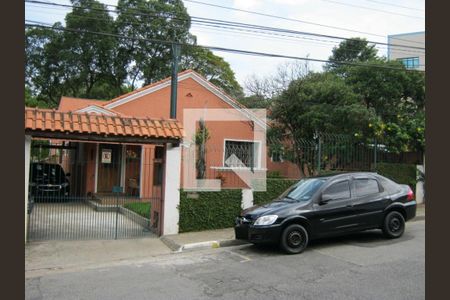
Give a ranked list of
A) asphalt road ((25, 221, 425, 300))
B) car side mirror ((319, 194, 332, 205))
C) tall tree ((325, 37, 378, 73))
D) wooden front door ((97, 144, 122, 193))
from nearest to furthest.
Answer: asphalt road ((25, 221, 425, 300)), car side mirror ((319, 194, 332, 205)), wooden front door ((97, 144, 122, 193)), tall tree ((325, 37, 378, 73))

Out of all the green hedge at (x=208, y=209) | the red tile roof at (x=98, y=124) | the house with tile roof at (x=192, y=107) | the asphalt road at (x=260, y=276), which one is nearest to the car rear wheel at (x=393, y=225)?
the asphalt road at (x=260, y=276)

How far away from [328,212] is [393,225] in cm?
187

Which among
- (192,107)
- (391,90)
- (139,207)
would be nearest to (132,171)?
(139,207)

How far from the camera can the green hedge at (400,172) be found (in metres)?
15.3

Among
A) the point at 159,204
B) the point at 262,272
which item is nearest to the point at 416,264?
the point at 262,272

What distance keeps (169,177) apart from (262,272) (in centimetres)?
452

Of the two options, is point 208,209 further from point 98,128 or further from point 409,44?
point 409,44

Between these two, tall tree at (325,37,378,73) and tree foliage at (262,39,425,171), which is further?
tall tree at (325,37,378,73)

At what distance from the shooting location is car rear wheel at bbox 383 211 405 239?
9484 mm

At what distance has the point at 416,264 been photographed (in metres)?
7.34

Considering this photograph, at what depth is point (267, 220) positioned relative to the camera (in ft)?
27.8

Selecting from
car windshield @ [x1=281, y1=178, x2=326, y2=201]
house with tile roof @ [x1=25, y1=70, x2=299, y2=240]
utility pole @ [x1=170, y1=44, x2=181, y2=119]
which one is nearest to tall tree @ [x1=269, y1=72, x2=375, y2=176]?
house with tile roof @ [x1=25, y1=70, x2=299, y2=240]

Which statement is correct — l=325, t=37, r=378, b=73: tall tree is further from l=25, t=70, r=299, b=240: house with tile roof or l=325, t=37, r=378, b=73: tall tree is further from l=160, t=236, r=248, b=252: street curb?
l=160, t=236, r=248, b=252: street curb

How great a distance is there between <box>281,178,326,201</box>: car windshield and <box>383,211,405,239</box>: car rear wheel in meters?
1.74
